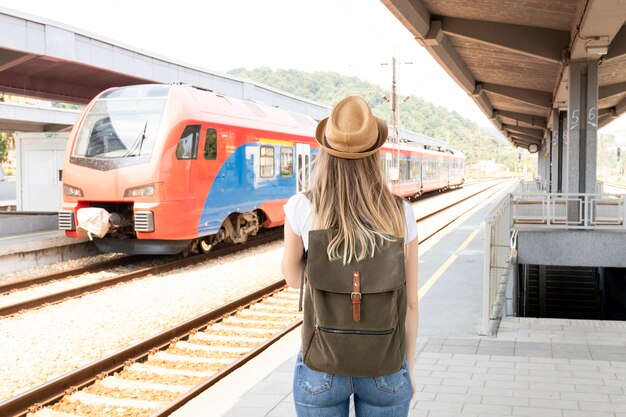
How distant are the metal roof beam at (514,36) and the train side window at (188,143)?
519 centimetres

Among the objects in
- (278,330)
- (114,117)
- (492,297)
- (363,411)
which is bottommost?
(278,330)

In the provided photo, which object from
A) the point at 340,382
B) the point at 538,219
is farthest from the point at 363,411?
the point at 538,219

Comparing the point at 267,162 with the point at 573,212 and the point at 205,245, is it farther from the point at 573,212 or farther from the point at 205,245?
the point at 573,212

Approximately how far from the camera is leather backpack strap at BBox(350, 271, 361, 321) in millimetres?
2084

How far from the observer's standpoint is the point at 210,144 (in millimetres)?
12703

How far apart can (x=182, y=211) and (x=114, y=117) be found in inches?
83.1

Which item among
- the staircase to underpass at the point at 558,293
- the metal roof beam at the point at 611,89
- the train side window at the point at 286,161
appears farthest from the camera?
the metal roof beam at the point at 611,89

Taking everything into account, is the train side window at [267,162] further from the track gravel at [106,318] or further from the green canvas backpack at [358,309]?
the green canvas backpack at [358,309]

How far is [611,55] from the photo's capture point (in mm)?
13422

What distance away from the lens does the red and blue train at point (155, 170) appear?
11672 mm

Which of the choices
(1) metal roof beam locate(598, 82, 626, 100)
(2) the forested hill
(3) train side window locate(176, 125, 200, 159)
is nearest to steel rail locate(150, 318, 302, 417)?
(3) train side window locate(176, 125, 200, 159)

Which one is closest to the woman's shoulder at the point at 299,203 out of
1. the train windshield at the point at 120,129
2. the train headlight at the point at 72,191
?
the train windshield at the point at 120,129

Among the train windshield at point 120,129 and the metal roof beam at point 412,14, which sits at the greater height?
the metal roof beam at point 412,14

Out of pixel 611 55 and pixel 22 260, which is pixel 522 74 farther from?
pixel 22 260
